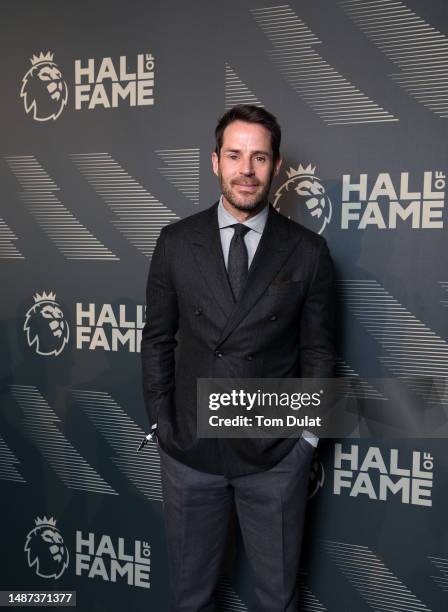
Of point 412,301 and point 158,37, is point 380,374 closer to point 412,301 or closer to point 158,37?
point 412,301

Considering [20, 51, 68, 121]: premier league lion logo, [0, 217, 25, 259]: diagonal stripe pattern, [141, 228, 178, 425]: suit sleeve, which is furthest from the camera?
[0, 217, 25, 259]: diagonal stripe pattern

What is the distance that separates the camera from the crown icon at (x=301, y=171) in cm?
208

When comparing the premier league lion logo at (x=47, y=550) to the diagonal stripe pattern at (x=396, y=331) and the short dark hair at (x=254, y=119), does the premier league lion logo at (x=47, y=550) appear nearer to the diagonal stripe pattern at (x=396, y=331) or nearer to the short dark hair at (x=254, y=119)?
the diagonal stripe pattern at (x=396, y=331)

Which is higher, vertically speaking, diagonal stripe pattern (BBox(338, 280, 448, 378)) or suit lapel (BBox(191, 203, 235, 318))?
suit lapel (BBox(191, 203, 235, 318))

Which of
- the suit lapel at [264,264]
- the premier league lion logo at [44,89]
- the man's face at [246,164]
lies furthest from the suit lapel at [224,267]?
the premier league lion logo at [44,89]

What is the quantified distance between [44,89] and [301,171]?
1.09 metres

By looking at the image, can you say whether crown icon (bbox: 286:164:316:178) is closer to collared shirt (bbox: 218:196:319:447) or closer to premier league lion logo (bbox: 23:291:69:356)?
collared shirt (bbox: 218:196:319:447)

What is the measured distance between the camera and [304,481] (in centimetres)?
186

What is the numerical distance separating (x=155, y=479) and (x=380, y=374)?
3.11 feet

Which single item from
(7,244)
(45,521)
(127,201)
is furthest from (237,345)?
(45,521)

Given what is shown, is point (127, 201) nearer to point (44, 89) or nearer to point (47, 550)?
point (44, 89)

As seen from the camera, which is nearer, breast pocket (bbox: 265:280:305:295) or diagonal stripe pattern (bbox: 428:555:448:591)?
breast pocket (bbox: 265:280:305:295)

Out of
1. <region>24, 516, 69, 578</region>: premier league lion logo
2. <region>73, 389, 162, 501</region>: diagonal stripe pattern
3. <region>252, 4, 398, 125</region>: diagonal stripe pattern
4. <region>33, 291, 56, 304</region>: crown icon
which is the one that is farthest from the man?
<region>24, 516, 69, 578</region>: premier league lion logo

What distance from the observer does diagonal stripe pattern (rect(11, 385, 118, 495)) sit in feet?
8.14
